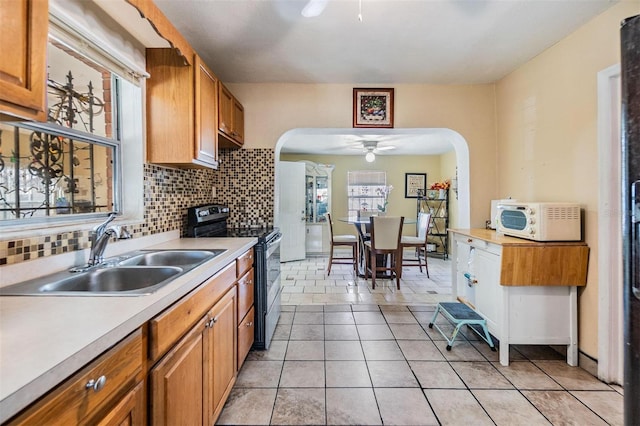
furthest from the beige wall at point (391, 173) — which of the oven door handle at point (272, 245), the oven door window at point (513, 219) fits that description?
the oven door window at point (513, 219)

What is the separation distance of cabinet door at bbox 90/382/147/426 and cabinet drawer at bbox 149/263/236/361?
0.33 ft

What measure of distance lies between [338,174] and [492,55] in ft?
14.2

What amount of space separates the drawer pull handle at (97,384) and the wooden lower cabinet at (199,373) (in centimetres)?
24

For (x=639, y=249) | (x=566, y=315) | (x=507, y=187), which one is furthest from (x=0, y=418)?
(x=507, y=187)

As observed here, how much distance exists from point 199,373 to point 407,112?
2.87m

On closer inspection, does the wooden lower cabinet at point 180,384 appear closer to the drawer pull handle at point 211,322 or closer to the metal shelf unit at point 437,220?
the drawer pull handle at point 211,322

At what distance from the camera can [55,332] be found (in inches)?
28.1

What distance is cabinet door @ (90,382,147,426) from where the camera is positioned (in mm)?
729

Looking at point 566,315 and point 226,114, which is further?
point 226,114

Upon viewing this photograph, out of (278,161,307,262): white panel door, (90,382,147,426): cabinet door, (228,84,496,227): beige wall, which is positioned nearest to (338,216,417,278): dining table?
(278,161,307,262): white panel door

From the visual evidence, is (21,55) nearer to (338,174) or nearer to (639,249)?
(639,249)

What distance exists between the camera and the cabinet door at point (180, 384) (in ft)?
3.09

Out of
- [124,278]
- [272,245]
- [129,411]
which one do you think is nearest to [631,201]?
[129,411]

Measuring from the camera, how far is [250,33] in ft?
7.10
